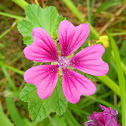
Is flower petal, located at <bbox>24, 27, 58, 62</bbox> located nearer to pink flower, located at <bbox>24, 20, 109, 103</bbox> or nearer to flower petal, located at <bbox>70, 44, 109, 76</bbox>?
pink flower, located at <bbox>24, 20, 109, 103</bbox>

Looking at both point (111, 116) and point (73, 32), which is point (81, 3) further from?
point (111, 116)

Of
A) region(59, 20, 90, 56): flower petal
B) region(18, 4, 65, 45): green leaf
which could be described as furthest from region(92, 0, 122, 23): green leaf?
region(59, 20, 90, 56): flower petal

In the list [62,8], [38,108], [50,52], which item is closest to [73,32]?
[50,52]

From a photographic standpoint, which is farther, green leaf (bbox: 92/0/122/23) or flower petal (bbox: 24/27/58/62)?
green leaf (bbox: 92/0/122/23)

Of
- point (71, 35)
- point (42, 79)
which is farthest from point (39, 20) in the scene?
point (42, 79)

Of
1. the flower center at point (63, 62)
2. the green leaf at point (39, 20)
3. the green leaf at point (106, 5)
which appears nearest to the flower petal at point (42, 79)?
the flower center at point (63, 62)

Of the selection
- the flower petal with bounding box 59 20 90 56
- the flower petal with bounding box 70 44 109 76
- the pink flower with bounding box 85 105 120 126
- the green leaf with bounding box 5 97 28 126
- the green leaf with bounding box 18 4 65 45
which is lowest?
the pink flower with bounding box 85 105 120 126
